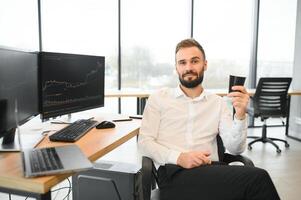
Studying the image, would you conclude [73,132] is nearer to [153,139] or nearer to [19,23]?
[153,139]

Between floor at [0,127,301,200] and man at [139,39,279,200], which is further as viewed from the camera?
floor at [0,127,301,200]

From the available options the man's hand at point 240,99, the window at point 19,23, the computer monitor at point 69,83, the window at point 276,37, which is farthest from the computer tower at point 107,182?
the window at point 276,37

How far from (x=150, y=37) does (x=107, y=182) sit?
3.66m

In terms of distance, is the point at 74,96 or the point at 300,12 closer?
the point at 74,96

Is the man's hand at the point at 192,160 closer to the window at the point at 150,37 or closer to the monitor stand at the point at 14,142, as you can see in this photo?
the monitor stand at the point at 14,142

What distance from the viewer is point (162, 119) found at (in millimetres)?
1854

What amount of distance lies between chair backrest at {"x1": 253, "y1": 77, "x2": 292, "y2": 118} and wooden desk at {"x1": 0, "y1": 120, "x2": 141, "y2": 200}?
100 inches

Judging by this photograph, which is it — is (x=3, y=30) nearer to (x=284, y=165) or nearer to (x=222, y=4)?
(x=222, y=4)

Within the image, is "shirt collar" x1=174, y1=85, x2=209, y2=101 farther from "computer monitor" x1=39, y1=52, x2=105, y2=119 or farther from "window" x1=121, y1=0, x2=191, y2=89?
"window" x1=121, y1=0, x2=191, y2=89

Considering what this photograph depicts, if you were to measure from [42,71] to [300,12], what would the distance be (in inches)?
181

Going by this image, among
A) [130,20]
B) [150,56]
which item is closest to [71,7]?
[130,20]

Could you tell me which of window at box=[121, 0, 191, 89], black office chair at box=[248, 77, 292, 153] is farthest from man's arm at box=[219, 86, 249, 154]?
window at box=[121, 0, 191, 89]

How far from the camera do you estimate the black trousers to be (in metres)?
1.40

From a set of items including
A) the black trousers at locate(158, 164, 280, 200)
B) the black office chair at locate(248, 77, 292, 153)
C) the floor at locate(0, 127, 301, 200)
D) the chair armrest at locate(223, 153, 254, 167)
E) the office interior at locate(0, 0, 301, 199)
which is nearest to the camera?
the black trousers at locate(158, 164, 280, 200)
